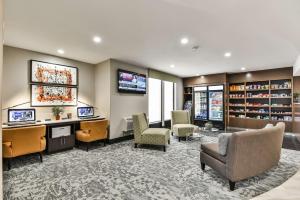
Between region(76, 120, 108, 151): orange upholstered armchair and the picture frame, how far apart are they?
0.97 m

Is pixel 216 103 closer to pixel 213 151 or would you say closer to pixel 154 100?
pixel 154 100

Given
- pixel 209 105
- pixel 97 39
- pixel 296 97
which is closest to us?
pixel 97 39

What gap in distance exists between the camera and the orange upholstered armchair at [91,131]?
13.0 ft

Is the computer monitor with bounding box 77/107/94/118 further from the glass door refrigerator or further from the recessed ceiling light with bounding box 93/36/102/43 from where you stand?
the glass door refrigerator

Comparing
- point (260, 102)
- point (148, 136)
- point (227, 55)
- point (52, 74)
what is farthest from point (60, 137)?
point (260, 102)

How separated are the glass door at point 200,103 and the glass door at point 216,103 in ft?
0.78

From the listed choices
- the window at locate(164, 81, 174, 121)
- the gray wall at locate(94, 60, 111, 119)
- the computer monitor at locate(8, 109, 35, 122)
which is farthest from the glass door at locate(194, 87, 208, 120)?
the computer monitor at locate(8, 109, 35, 122)

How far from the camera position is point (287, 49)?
3748mm

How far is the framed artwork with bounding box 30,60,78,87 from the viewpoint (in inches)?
154

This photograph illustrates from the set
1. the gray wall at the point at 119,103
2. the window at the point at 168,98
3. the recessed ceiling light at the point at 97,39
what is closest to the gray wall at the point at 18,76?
the gray wall at the point at 119,103

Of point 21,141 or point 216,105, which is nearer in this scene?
point 21,141

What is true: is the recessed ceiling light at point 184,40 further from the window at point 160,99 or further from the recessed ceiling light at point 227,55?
the window at point 160,99

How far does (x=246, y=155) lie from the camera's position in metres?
2.22

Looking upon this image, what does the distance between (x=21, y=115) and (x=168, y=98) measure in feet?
17.4
